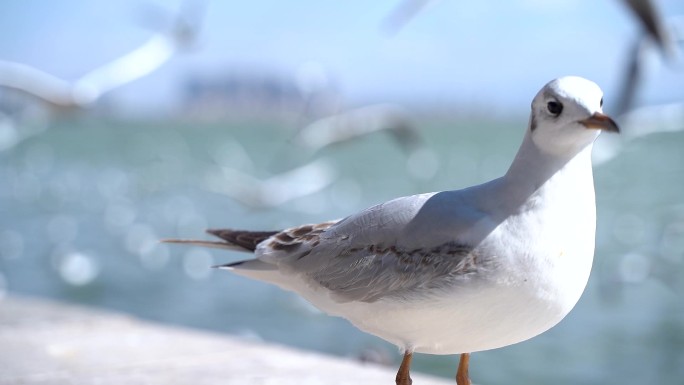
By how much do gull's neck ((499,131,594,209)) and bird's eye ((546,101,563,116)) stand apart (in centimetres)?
13

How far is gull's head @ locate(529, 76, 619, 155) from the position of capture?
2.35 meters

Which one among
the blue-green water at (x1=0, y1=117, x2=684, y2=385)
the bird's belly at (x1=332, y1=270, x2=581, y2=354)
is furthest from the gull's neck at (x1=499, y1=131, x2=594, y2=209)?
the blue-green water at (x1=0, y1=117, x2=684, y2=385)

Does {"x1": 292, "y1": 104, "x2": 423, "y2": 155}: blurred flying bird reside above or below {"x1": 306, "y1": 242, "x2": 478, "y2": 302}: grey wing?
above

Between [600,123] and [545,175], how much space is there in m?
0.25

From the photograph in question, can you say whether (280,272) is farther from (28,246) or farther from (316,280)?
(28,246)

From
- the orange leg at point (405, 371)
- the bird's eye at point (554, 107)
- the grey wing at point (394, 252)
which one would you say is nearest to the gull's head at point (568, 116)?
the bird's eye at point (554, 107)

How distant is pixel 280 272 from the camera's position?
298 centimetres

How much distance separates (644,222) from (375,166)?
20.7 metres

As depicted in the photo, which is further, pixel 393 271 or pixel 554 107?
pixel 393 271

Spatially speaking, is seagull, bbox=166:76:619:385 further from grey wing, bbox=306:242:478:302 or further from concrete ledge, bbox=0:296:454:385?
concrete ledge, bbox=0:296:454:385

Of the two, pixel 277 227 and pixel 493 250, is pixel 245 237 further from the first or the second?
pixel 277 227

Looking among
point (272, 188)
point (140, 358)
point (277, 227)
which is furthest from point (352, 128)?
point (277, 227)

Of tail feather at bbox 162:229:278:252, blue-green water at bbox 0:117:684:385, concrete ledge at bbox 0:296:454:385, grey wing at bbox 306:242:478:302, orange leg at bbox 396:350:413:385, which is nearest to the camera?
grey wing at bbox 306:242:478:302

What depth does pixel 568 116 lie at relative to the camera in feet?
7.85
